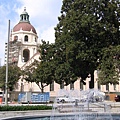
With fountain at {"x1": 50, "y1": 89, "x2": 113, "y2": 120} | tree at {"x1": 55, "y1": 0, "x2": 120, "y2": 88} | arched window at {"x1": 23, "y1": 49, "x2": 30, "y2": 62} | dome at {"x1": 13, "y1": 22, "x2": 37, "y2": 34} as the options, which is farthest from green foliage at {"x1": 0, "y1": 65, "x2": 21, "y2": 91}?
fountain at {"x1": 50, "y1": 89, "x2": 113, "y2": 120}

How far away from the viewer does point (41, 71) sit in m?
45.3

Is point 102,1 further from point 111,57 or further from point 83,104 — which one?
point 83,104

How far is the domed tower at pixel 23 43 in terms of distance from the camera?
8944 centimetres

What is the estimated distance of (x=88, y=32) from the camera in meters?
33.6

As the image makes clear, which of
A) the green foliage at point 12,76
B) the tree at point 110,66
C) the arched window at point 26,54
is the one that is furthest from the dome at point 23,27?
the tree at point 110,66

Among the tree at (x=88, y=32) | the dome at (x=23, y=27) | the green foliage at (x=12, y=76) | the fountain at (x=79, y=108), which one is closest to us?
the fountain at (x=79, y=108)

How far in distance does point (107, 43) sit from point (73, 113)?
18615mm

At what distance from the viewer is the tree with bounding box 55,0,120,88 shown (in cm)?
3281

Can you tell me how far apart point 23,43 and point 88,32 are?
59.4m

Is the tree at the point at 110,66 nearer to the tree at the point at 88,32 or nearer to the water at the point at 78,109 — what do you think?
the tree at the point at 88,32

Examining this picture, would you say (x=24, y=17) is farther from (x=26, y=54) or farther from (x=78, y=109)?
(x=78, y=109)

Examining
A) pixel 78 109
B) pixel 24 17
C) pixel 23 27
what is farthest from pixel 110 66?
pixel 24 17

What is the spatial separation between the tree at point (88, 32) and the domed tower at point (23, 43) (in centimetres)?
5347

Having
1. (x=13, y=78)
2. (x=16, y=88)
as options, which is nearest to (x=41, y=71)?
(x=13, y=78)
